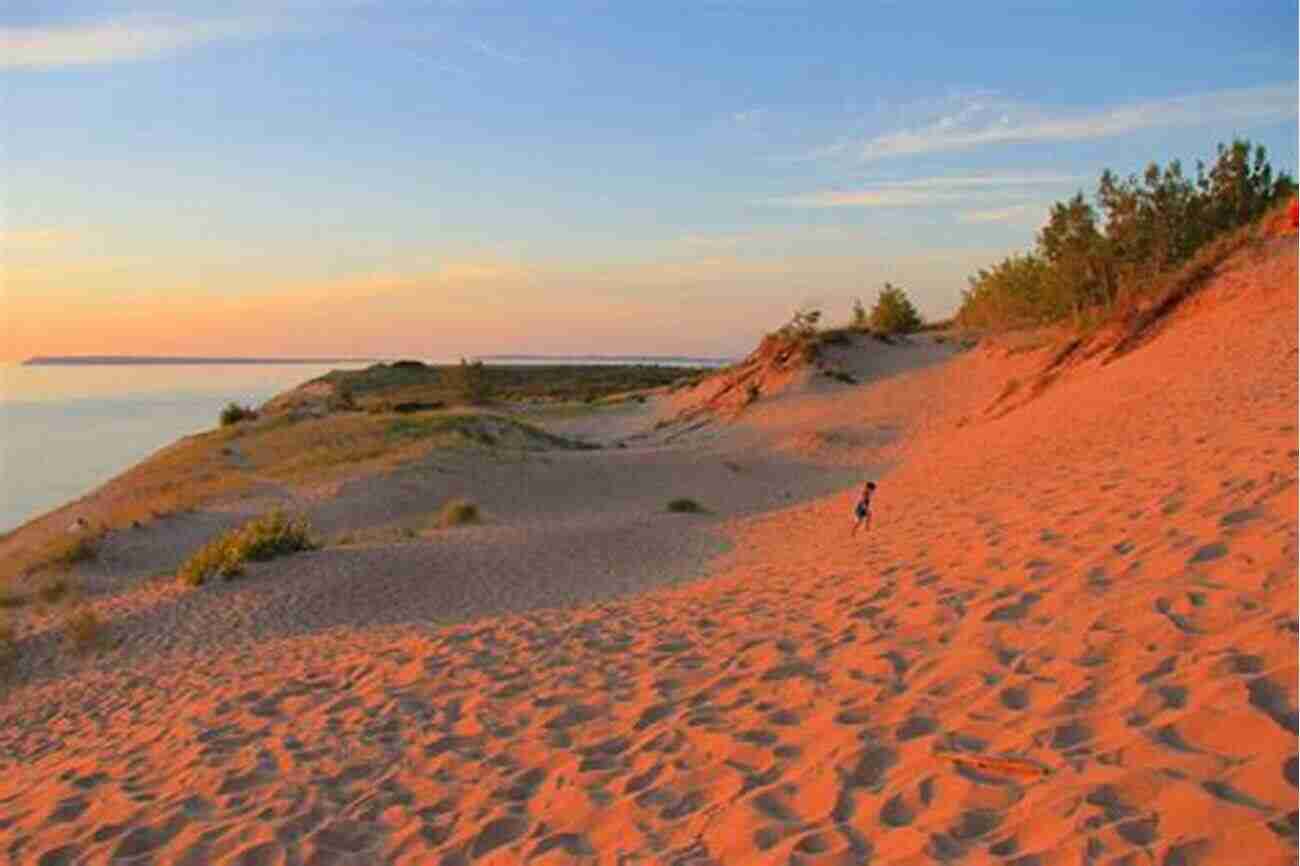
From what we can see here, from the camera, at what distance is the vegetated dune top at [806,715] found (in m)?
4.57

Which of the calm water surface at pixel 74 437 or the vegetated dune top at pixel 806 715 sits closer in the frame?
the vegetated dune top at pixel 806 715

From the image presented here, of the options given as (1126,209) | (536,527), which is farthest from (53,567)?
(1126,209)

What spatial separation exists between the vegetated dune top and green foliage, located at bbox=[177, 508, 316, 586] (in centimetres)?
334

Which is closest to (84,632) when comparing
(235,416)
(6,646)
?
(6,646)

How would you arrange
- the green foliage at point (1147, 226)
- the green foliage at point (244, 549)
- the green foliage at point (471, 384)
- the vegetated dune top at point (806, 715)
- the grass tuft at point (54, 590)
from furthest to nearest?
the green foliage at point (471, 384) → the green foliage at point (1147, 226) → the grass tuft at point (54, 590) → the green foliage at point (244, 549) → the vegetated dune top at point (806, 715)

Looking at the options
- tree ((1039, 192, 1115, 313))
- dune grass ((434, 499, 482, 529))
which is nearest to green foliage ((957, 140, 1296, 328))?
tree ((1039, 192, 1115, 313))

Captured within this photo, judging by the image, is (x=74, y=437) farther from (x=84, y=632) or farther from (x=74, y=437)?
(x=84, y=632)

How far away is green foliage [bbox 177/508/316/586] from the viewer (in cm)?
1432

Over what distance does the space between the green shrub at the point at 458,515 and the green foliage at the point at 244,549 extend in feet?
9.76

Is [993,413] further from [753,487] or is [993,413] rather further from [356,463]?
[356,463]

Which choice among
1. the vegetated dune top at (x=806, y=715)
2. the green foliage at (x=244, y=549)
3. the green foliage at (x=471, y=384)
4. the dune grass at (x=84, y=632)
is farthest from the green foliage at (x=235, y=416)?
the vegetated dune top at (x=806, y=715)

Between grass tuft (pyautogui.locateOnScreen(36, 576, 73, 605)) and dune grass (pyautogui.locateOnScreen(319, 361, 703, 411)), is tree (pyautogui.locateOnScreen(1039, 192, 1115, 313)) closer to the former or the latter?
dune grass (pyautogui.locateOnScreen(319, 361, 703, 411))

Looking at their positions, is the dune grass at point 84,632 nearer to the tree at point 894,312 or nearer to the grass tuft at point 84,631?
the grass tuft at point 84,631

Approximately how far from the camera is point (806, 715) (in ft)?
20.2
